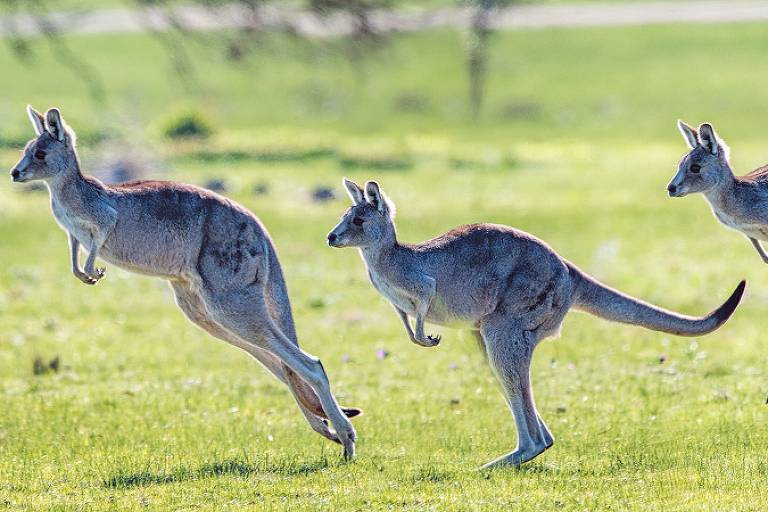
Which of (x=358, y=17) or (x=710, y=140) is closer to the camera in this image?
(x=710, y=140)

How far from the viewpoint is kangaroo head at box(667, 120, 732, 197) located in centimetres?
892

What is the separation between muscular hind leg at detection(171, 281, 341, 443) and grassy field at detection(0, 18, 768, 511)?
0.75 feet

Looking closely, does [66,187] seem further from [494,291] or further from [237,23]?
[237,23]

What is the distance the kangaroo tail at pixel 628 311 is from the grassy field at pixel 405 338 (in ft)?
2.55

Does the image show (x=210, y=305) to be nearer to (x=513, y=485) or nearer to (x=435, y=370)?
(x=513, y=485)

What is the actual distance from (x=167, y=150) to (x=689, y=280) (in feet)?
47.7

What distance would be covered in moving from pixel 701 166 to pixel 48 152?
4116mm

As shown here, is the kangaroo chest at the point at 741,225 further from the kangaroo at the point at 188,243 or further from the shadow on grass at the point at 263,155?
the shadow on grass at the point at 263,155

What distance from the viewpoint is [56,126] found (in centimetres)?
865

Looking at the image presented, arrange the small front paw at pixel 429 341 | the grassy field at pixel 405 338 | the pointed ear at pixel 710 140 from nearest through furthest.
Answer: the grassy field at pixel 405 338
the small front paw at pixel 429 341
the pointed ear at pixel 710 140

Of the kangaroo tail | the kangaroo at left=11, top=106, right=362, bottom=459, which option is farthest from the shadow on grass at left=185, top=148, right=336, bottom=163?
the kangaroo tail

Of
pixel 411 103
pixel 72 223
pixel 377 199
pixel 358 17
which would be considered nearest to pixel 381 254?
pixel 377 199

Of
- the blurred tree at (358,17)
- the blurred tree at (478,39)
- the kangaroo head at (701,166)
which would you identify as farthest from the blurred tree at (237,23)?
the blurred tree at (478,39)

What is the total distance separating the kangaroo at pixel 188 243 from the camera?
866 cm
